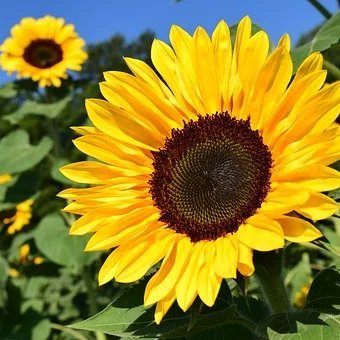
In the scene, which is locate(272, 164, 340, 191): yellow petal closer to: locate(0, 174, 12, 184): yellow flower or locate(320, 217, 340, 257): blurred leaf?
locate(320, 217, 340, 257): blurred leaf

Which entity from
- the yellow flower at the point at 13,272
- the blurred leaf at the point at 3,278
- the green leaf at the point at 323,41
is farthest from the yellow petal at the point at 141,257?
the yellow flower at the point at 13,272

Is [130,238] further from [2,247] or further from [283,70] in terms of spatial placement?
[2,247]

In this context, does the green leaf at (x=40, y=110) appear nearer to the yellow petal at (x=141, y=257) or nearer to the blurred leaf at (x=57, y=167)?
the blurred leaf at (x=57, y=167)

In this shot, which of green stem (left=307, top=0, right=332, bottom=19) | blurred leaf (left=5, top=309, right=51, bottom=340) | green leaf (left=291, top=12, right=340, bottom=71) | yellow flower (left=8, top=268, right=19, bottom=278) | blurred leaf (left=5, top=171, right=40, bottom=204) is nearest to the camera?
green leaf (left=291, top=12, right=340, bottom=71)

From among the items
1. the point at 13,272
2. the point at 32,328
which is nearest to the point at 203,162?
the point at 32,328

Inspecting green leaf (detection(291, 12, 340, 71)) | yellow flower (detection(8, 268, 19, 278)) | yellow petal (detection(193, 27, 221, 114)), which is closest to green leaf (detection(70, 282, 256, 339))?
yellow petal (detection(193, 27, 221, 114))

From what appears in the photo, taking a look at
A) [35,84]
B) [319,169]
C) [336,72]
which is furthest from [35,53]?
[319,169]
